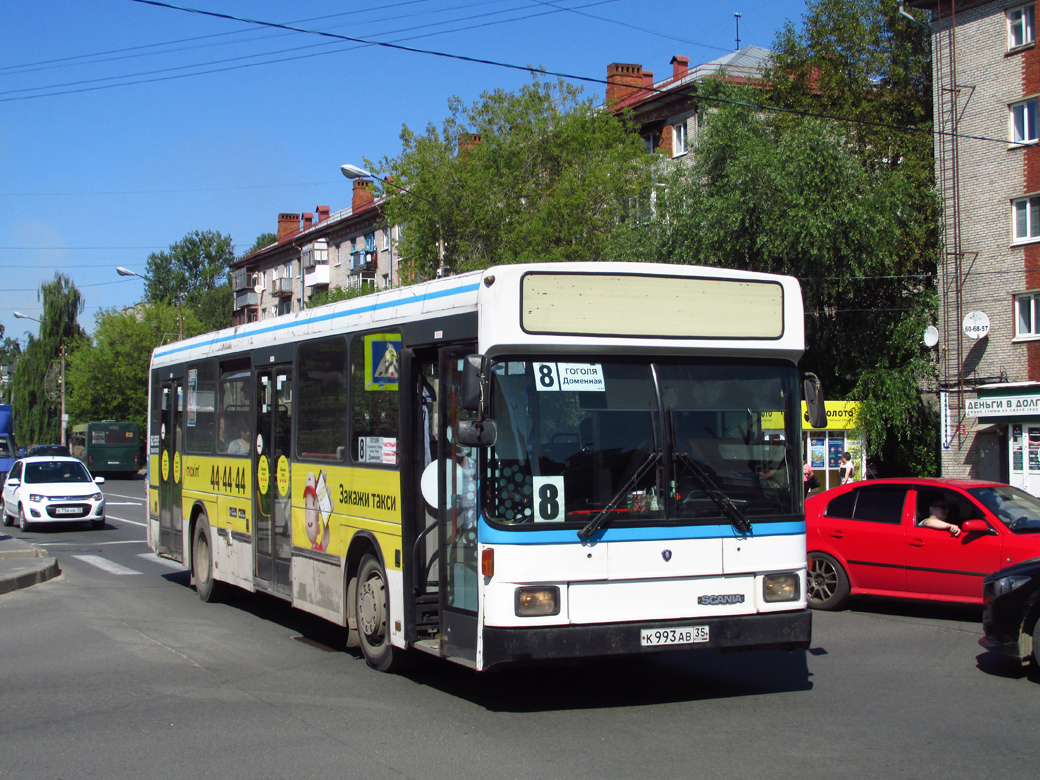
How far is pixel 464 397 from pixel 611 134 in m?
30.6

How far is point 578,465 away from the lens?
676cm

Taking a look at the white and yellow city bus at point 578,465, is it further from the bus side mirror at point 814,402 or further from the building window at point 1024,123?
the building window at point 1024,123

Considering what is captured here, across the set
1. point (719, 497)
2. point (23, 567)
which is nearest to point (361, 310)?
point (719, 497)

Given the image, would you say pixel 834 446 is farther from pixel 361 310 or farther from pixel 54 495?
pixel 361 310

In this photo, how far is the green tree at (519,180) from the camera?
112ft

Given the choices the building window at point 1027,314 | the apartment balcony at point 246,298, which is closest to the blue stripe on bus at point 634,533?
the building window at point 1027,314

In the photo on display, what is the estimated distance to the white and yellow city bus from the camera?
264 inches

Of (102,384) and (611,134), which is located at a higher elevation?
(611,134)

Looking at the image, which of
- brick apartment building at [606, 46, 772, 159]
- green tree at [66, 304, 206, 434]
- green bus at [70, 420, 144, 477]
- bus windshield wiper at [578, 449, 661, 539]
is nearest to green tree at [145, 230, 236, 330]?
green tree at [66, 304, 206, 434]

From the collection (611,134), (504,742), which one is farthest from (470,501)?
(611,134)

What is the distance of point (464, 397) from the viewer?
6496mm

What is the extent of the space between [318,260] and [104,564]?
179 feet

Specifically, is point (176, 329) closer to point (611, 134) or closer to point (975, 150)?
point (611, 134)

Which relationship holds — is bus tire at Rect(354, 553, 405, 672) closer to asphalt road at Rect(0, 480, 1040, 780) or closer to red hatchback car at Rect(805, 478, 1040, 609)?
asphalt road at Rect(0, 480, 1040, 780)
